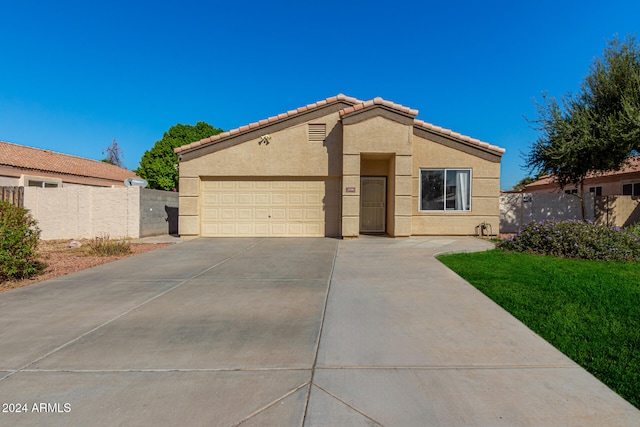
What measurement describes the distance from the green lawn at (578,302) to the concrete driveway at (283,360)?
248 millimetres

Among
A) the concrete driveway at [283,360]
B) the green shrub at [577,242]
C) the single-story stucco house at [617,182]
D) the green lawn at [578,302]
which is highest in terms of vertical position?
the single-story stucco house at [617,182]

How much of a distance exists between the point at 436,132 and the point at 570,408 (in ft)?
37.2

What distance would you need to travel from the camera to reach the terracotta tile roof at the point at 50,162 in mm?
21734

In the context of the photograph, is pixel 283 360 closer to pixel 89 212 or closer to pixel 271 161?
pixel 271 161

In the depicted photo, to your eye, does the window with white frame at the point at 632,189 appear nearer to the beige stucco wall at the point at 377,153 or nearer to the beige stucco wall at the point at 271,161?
the beige stucco wall at the point at 377,153

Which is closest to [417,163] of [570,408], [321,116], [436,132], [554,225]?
[436,132]

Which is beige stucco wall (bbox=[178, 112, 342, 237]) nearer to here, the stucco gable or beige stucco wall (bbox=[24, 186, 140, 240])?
the stucco gable

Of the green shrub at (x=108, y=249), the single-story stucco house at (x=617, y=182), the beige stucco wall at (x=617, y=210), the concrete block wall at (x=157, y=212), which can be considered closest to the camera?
the green shrub at (x=108, y=249)

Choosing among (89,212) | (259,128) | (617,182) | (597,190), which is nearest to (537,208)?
(259,128)

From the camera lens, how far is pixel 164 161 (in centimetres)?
3209

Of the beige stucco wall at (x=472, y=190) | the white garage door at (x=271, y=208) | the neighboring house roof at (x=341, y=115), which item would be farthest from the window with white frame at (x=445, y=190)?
the white garage door at (x=271, y=208)

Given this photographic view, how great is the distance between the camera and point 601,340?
3381 mm

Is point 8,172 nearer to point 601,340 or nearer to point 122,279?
point 122,279

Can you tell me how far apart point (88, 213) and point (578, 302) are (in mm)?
15591
